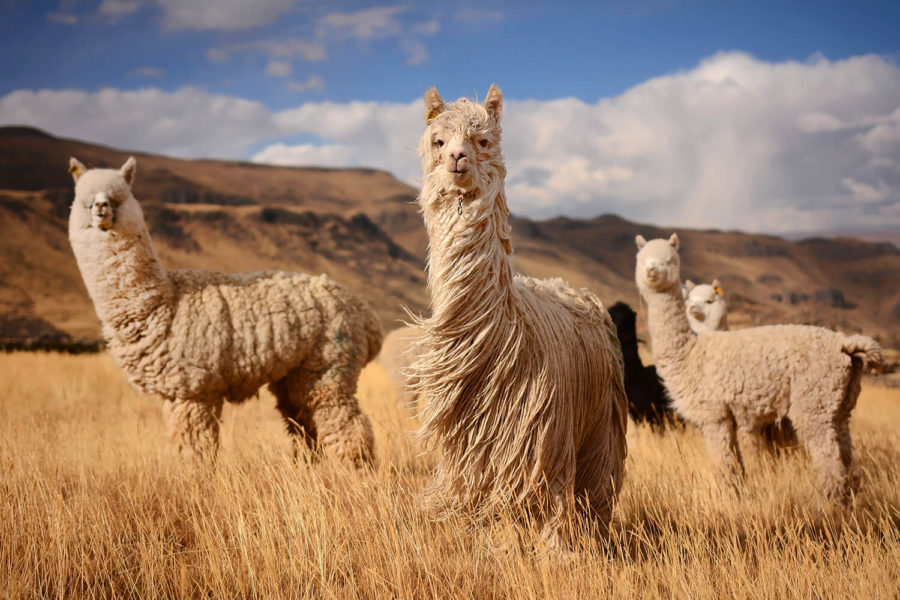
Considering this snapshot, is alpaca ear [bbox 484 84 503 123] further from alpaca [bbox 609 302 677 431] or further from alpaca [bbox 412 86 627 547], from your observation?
alpaca [bbox 609 302 677 431]

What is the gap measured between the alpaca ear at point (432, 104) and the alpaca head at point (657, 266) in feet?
9.74

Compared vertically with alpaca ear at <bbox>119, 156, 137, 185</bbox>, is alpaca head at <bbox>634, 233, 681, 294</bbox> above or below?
below

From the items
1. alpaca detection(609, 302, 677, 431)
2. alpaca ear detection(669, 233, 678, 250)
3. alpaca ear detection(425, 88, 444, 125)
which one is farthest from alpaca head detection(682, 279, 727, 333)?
alpaca ear detection(425, 88, 444, 125)

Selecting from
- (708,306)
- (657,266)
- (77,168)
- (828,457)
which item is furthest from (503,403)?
(708,306)

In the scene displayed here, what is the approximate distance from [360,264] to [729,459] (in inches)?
1890

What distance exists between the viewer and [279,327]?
195 inches

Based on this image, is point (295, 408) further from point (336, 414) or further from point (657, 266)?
point (657, 266)

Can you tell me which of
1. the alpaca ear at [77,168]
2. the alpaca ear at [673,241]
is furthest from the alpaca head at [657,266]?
the alpaca ear at [77,168]

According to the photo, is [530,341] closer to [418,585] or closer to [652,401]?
[418,585]

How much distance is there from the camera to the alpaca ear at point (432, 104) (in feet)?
9.87

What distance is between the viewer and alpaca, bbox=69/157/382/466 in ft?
15.7

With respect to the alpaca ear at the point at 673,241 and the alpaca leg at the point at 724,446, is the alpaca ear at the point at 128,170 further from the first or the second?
the alpaca leg at the point at 724,446

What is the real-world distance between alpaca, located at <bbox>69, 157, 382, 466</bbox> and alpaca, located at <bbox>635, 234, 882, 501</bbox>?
8.76 feet

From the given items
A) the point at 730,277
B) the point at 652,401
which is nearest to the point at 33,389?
the point at 652,401
